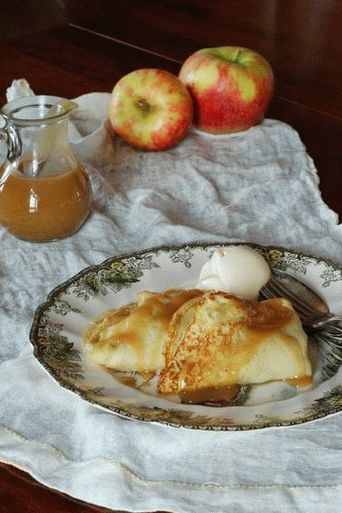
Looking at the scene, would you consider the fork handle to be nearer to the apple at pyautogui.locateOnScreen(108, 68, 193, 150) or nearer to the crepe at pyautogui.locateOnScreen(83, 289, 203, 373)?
the crepe at pyautogui.locateOnScreen(83, 289, 203, 373)

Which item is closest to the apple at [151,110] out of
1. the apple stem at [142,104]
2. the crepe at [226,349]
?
the apple stem at [142,104]

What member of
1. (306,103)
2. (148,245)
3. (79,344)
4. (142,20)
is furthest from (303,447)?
(142,20)

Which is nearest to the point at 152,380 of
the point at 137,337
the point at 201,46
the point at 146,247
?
the point at 137,337

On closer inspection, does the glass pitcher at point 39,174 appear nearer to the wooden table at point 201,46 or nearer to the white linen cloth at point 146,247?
the white linen cloth at point 146,247

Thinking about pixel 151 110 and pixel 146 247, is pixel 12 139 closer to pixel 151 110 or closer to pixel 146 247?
pixel 146 247

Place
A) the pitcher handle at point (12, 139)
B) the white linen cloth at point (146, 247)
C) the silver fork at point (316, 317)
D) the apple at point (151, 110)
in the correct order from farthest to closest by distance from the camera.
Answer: the apple at point (151, 110)
the pitcher handle at point (12, 139)
the silver fork at point (316, 317)
the white linen cloth at point (146, 247)

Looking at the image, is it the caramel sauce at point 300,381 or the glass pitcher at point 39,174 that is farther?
the glass pitcher at point 39,174

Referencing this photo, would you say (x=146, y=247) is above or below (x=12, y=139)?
below

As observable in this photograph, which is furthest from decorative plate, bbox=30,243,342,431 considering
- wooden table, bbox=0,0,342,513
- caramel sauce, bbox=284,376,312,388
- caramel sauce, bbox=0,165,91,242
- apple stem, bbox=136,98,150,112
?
apple stem, bbox=136,98,150,112
